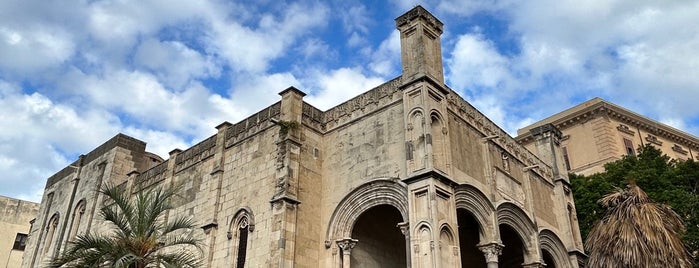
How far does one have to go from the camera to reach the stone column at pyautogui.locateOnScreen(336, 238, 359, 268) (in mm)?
15695

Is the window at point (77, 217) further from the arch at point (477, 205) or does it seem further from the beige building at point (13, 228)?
the arch at point (477, 205)

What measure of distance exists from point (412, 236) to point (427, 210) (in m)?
0.72

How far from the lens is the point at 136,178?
975 inches

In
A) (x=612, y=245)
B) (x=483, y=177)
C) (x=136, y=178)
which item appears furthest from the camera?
(x=136, y=178)

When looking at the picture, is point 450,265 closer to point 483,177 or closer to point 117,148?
point 483,177

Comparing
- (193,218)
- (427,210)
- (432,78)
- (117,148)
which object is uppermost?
(117,148)

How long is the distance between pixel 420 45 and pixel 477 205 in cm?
480

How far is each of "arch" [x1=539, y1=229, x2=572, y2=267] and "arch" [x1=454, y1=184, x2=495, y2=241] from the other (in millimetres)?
3918

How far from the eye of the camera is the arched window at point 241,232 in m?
16.9

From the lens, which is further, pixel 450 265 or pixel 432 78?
pixel 432 78

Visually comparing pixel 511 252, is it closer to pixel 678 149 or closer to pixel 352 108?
pixel 352 108

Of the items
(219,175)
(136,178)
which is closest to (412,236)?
(219,175)

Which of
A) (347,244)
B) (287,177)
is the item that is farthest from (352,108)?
(347,244)

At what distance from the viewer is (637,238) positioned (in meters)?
12.8
